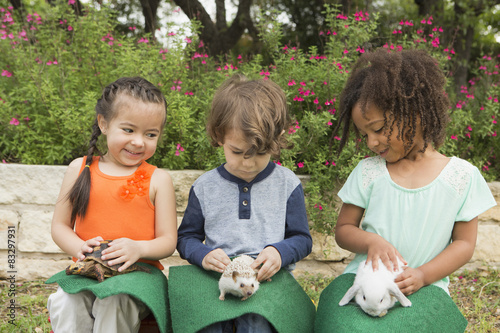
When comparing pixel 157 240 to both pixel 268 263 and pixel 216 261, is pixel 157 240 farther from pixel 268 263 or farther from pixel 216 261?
pixel 268 263

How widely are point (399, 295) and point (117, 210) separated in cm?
137

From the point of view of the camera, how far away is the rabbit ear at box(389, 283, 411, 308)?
188 centimetres

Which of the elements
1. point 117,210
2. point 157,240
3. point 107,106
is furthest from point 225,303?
point 107,106

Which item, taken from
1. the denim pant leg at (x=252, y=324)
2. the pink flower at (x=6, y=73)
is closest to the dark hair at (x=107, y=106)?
the denim pant leg at (x=252, y=324)

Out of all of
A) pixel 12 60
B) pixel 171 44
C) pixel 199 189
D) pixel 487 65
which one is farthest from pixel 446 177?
pixel 12 60

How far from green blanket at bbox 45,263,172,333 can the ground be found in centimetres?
104

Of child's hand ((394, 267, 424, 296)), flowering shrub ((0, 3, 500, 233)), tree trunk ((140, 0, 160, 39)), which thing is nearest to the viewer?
child's hand ((394, 267, 424, 296))

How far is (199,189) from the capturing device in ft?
7.75

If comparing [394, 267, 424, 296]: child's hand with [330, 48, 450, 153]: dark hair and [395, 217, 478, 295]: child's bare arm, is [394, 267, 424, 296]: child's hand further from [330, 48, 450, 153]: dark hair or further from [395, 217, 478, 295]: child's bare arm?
[330, 48, 450, 153]: dark hair

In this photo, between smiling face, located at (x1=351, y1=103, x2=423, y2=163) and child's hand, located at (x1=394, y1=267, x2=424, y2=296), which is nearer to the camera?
child's hand, located at (x1=394, y1=267, x2=424, y2=296)

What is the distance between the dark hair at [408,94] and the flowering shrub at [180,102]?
1.12 meters

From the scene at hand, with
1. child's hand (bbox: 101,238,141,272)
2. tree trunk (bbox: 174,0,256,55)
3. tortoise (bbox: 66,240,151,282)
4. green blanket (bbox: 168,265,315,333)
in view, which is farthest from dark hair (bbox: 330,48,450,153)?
tree trunk (bbox: 174,0,256,55)

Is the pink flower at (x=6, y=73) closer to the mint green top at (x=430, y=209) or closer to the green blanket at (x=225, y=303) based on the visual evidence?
the green blanket at (x=225, y=303)

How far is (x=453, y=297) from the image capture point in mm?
3381
